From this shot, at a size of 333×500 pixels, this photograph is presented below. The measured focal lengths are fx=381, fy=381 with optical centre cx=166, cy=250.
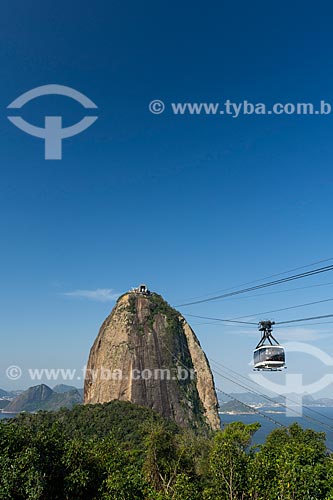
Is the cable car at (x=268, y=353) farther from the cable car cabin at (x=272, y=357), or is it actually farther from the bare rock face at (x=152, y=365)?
the bare rock face at (x=152, y=365)

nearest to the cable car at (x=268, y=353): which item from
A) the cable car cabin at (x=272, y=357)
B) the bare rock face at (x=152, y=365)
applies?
the cable car cabin at (x=272, y=357)

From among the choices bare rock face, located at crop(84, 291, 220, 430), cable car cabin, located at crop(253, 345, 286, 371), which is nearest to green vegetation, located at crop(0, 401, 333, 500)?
cable car cabin, located at crop(253, 345, 286, 371)

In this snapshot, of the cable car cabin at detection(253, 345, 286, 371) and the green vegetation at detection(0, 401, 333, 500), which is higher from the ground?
the cable car cabin at detection(253, 345, 286, 371)

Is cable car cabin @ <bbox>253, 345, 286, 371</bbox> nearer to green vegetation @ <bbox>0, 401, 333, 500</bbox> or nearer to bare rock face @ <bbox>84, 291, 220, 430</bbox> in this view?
green vegetation @ <bbox>0, 401, 333, 500</bbox>

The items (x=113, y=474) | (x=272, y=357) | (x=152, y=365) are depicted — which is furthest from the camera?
(x=152, y=365)

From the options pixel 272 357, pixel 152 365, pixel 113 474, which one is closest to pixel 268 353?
pixel 272 357

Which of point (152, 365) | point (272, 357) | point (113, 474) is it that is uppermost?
point (272, 357)

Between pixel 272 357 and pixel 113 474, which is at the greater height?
pixel 272 357

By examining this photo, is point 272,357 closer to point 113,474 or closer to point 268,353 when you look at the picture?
point 268,353
